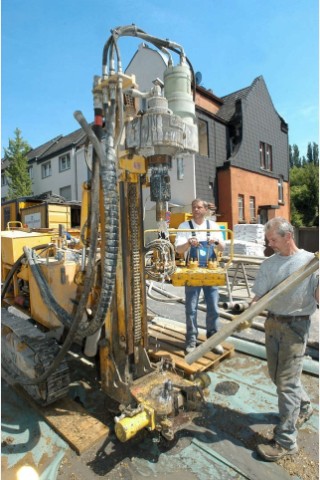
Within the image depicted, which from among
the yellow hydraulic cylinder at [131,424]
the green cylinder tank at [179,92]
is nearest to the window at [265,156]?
the green cylinder tank at [179,92]

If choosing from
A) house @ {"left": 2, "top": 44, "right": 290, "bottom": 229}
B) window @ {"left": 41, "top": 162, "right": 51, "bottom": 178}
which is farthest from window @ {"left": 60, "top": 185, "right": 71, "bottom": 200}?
window @ {"left": 41, "top": 162, "right": 51, "bottom": 178}

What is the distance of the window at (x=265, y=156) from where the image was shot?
19516mm

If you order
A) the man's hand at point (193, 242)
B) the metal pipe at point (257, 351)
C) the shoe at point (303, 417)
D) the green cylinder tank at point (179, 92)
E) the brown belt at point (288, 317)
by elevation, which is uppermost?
the green cylinder tank at point (179, 92)

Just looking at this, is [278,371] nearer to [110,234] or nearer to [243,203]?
[110,234]

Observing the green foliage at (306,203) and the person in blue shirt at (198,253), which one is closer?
the person in blue shirt at (198,253)

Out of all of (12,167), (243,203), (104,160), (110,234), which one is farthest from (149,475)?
(12,167)

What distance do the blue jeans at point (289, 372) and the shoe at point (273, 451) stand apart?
→ 34 mm

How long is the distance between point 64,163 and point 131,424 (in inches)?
949

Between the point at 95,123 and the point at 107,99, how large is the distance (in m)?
0.29

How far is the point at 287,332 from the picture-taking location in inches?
102

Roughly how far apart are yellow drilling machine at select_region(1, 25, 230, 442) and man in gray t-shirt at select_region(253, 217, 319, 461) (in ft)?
2.29

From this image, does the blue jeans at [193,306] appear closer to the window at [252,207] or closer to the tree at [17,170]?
the window at [252,207]

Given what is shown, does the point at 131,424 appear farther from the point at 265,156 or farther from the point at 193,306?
the point at 265,156

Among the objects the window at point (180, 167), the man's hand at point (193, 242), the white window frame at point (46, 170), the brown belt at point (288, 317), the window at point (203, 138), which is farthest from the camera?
the white window frame at point (46, 170)
